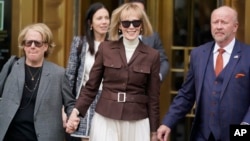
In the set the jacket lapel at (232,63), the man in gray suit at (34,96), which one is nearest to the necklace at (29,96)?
the man in gray suit at (34,96)

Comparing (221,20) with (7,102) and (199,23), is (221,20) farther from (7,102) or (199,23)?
(199,23)

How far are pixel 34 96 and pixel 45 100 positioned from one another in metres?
0.10

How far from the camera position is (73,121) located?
5762 mm

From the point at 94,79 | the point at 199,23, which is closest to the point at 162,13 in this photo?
the point at 199,23

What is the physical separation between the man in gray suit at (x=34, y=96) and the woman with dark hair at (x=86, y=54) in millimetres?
825

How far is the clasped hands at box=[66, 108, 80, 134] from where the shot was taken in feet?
18.9

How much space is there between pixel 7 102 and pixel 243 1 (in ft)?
10.9

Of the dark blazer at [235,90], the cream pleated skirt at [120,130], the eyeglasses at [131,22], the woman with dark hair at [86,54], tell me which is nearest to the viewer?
the dark blazer at [235,90]

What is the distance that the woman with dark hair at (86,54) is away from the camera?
269 inches

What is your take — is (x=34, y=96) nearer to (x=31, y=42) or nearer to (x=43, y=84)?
(x=43, y=84)

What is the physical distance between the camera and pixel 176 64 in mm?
8766

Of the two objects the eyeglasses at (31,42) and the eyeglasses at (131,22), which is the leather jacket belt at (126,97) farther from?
the eyeglasses at (31,42)

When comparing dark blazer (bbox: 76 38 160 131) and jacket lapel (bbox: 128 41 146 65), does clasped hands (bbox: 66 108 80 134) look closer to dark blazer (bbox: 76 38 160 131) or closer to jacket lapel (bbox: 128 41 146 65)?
dark blazer (bbox: 76 38 160 131)

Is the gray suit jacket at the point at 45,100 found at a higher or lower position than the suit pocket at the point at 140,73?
lower
